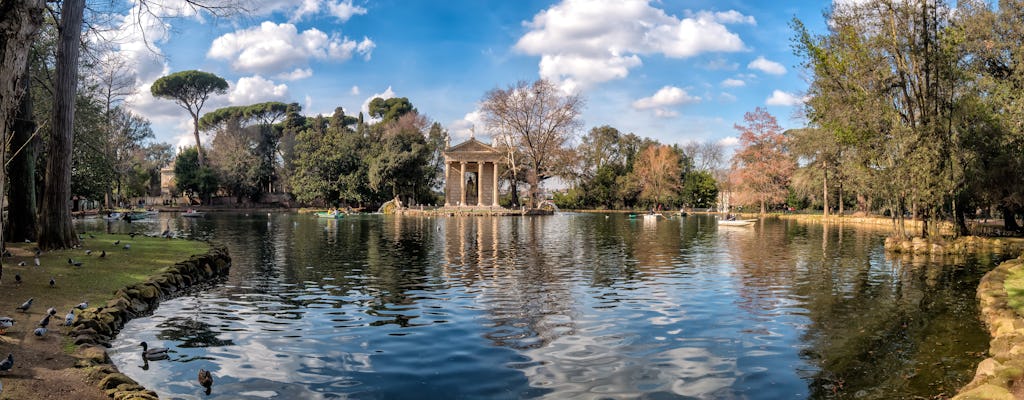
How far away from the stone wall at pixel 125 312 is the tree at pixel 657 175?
253 ft

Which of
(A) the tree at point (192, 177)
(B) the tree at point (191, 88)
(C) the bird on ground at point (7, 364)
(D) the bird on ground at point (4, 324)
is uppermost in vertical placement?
(B) the tree at point (191, 88)

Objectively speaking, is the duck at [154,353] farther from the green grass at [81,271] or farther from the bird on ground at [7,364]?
the green grass at [81,271]

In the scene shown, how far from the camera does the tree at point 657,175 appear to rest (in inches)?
3639

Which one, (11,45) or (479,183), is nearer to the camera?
(11,45)

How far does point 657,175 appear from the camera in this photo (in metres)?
92.4

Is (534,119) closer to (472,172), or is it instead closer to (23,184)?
(472,172)

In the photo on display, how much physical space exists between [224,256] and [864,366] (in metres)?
20.2

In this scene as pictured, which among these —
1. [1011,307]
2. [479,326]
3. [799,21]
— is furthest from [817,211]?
[479,326]

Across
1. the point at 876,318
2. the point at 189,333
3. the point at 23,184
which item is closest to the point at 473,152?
the point at 23,184

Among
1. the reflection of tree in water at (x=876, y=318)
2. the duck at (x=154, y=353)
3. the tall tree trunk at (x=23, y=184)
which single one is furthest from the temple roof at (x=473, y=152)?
the duck at (x=154, y=353)

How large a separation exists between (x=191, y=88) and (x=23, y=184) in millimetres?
87366

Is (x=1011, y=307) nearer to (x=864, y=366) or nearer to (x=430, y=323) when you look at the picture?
(x=864, y=366)

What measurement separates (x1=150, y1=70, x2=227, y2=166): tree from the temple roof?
42.3 meters

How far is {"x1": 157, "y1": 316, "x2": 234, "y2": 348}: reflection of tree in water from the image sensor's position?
1097 centimetres
